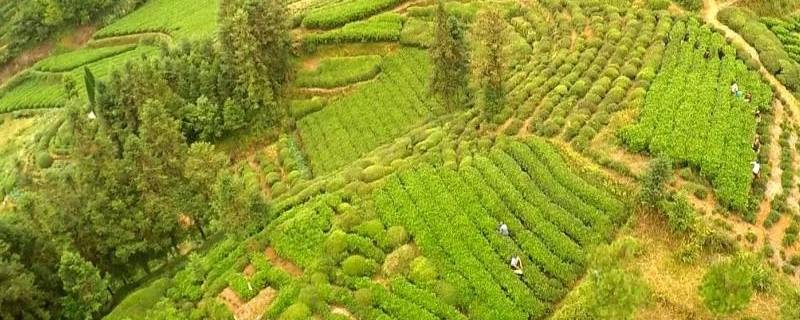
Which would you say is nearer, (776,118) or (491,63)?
(776,118)

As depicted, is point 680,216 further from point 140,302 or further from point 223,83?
point 223,83

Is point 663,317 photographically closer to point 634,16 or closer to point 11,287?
point 634,16

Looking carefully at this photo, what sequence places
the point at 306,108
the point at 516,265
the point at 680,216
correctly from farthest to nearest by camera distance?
the point at 306,108
the point at 680,216
the point at 516,265

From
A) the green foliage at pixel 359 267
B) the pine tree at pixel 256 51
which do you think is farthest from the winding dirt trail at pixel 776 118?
the pine tree at pixel 256 51

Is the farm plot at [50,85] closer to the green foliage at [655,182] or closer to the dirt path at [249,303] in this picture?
the dirt path at [249,303]

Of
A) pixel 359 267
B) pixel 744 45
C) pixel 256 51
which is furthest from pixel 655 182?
pixel 256 51

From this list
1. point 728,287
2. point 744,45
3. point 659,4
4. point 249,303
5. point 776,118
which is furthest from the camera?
point 659,4

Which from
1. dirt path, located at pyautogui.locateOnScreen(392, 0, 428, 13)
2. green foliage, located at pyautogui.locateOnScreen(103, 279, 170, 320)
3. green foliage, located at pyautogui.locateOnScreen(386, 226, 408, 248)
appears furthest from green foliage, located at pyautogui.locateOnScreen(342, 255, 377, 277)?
dirt path, located at pyautogui.locateOnScreen(392, 0, 428, 13)
